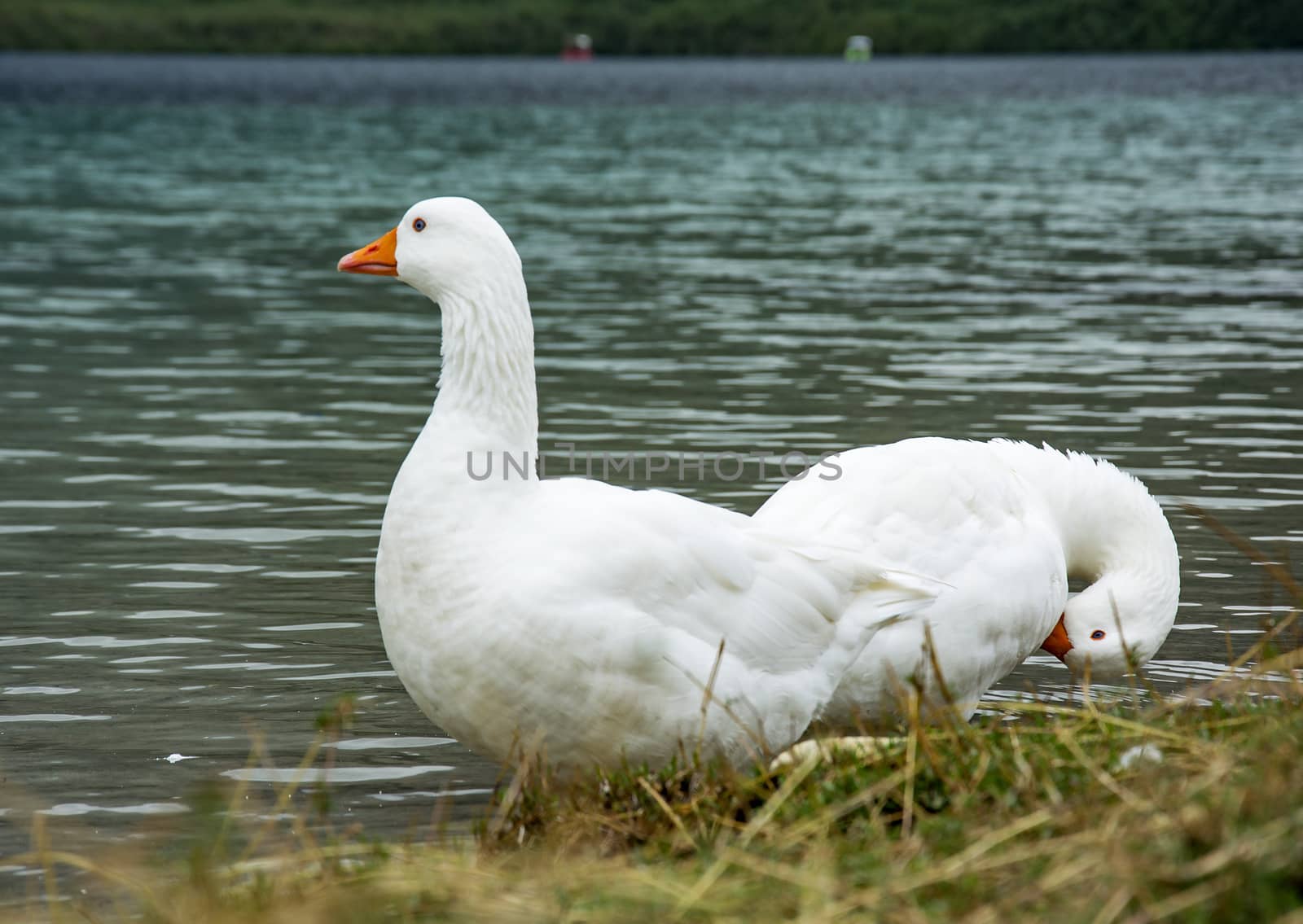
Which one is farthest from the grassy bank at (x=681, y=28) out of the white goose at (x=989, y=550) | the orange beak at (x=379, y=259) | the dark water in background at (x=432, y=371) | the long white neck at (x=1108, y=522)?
the orange beak at (x=379, y=259)

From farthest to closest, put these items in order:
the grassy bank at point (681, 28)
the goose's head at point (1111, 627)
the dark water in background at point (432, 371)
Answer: the grassy bank at point (681, 28), the dark water in background at point (432, 371), the goose's head at point (1111, 627)

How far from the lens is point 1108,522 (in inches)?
312

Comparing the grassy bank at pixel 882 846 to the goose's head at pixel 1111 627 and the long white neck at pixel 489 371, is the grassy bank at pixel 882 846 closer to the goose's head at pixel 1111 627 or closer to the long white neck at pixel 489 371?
the long white neck at pixel 489 371

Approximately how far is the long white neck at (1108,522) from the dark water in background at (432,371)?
879mm

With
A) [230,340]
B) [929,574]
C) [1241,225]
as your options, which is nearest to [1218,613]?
[929,574]

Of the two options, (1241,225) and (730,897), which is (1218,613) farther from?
(1241,225)

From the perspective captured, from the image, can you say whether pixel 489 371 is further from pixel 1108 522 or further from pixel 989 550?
pixel 1108 522

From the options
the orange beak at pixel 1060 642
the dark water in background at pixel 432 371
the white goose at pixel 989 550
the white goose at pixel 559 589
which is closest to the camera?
the white goose at pixel 559 589

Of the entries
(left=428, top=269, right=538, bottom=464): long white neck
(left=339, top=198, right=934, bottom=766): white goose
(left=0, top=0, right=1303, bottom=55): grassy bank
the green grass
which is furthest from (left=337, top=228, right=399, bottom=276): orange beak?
(left=0, top=0, right=1303, bottom=55): grassy bank

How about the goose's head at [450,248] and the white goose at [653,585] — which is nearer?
the white goose at [653,585]

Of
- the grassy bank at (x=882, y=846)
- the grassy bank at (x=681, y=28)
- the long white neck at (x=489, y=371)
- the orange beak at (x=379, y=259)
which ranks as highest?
the grassy bank at (x=681, y=28)

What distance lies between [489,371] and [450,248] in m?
0.52

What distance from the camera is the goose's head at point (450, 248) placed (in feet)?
21.1

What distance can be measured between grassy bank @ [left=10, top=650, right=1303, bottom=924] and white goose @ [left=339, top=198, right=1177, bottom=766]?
1.25ft
